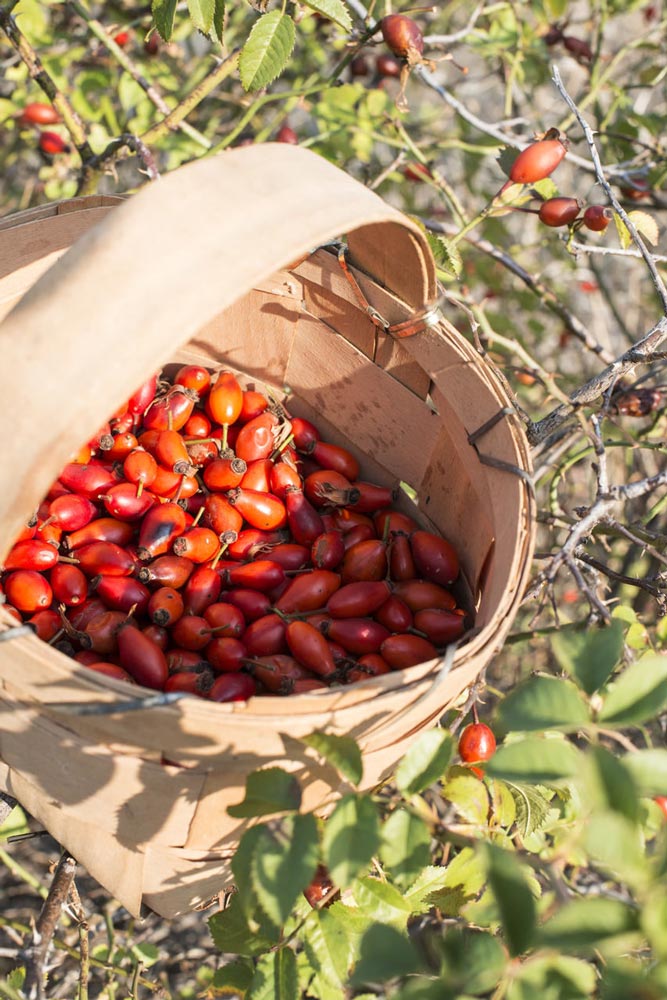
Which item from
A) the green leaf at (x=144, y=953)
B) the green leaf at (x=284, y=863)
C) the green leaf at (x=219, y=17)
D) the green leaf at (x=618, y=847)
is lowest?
the green leaf at (x=144, y=953)

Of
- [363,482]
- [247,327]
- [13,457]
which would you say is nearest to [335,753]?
[13,457]

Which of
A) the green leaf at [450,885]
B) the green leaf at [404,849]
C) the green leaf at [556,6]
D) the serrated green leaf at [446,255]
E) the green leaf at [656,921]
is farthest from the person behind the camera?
the green leaf at [556,6]

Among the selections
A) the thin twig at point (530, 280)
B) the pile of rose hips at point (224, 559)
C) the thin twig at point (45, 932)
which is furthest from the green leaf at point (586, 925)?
the thin twig at point (530, 280)

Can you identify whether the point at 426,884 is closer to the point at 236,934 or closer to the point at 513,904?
the point at 236,934

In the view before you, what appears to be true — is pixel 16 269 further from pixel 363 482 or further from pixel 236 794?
pixel 236 794

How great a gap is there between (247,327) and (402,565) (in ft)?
1.96

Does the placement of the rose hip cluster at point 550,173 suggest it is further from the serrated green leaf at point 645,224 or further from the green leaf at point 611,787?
the green leaf at point 611,787

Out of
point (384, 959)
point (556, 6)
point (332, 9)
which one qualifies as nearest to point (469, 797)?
point (384, 959)

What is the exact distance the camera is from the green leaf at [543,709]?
70 centimetres

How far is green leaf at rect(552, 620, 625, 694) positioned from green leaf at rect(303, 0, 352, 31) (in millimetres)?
1138

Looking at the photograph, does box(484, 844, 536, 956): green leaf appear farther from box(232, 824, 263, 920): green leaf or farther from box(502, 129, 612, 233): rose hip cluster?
box(502, 129, 612, 233): rose hip cluster

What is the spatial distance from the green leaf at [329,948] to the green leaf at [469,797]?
0.65ft

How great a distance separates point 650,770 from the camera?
2.28 feet

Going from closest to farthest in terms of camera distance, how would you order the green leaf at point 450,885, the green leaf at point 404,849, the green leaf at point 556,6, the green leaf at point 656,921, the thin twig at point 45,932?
the green leaf at point 656,921
the green leaf at point 404,849
the green leaf at point 450,885
the thin twig at point 45,932
the green leaf at point 556,6
